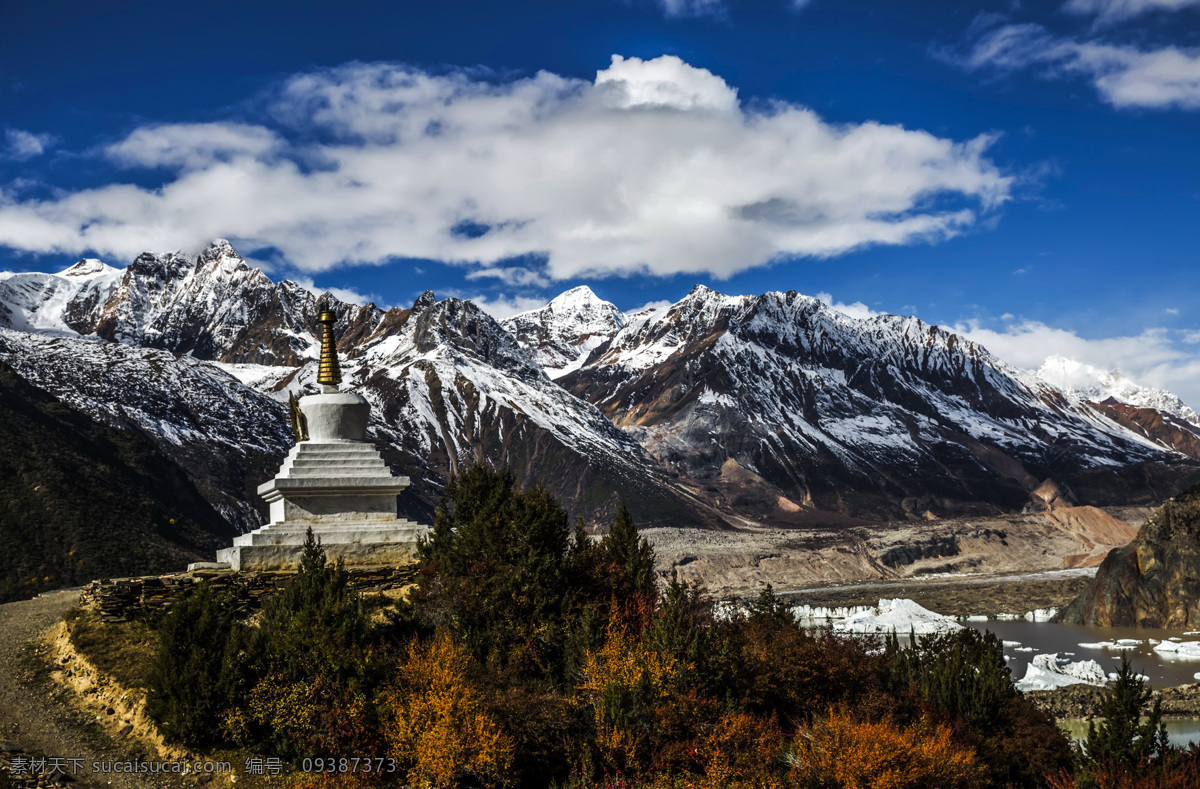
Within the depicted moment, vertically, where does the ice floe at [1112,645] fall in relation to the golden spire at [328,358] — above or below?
below

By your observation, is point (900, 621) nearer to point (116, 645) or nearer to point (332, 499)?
point (332, 499)

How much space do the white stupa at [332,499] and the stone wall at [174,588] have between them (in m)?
0.69

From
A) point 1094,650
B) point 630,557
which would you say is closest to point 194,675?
point 630,557

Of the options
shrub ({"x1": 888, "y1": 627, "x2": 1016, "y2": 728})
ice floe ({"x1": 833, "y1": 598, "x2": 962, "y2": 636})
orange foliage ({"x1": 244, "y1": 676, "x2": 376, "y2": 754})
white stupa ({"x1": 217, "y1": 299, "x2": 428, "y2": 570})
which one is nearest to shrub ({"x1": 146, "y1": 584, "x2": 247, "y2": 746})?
orange foliage ({"x1": 244, "y1": 676, "x2": 376, "y2": 754})

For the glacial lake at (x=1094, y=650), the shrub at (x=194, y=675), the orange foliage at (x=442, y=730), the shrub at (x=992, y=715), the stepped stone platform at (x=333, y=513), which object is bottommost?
the glacial lake at (x=1094, y=650)

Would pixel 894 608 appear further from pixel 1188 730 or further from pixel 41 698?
pixel 41 698

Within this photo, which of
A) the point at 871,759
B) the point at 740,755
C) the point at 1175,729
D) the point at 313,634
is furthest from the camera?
the point at 1175,729

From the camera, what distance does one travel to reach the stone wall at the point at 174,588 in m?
25.6

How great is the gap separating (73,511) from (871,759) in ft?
181

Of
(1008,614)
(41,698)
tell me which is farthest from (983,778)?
(1008,614)

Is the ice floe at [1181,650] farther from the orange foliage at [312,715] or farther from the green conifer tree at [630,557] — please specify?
the orange foliage at [312,715]

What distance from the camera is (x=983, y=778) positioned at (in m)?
28.4

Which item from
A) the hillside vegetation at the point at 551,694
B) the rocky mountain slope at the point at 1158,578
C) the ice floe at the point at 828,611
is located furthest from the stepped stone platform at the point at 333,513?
the rocky mountain slope at the point at 1158,578

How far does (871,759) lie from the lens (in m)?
23.8
